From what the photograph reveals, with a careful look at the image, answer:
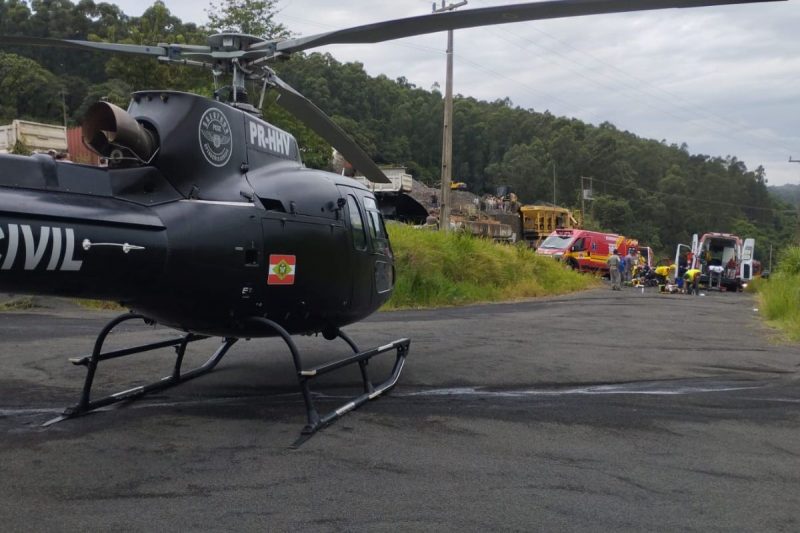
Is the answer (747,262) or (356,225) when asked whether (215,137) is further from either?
(747,262)

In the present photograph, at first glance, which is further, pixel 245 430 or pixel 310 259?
pixel 310 259

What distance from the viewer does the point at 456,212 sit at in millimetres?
41125

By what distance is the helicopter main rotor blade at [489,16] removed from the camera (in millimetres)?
5457

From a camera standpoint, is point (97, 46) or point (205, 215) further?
point (97, 46)

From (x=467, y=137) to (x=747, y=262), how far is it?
55.8 meters

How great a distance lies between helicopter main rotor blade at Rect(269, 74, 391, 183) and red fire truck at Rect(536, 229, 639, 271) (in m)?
27.5

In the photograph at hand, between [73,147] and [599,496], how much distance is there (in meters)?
28.4

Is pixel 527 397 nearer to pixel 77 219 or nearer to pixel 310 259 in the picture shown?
pixel 310 259

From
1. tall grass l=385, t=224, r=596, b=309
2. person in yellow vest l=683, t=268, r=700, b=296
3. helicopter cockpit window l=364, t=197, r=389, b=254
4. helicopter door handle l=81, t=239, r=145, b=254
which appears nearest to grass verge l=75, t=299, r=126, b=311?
tall grass l=385, t=224, r=596, b=309

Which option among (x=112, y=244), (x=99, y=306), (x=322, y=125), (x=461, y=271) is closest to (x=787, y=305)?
(x=461, y=271)

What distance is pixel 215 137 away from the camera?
656cm

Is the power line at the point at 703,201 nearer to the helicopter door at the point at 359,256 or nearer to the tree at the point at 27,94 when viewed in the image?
the tree at the point at 27,94

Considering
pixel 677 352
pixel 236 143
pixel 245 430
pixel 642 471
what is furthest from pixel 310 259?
pixel 677 352

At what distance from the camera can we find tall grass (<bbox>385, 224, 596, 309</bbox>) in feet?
65.0
